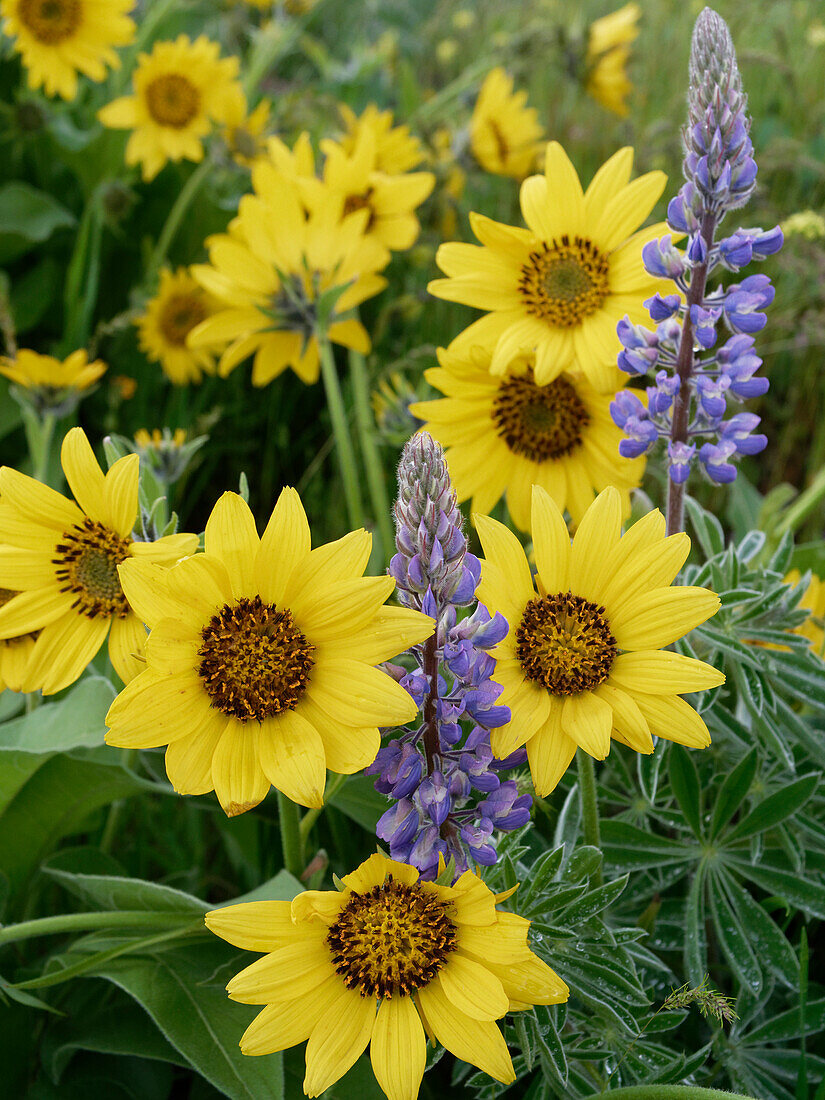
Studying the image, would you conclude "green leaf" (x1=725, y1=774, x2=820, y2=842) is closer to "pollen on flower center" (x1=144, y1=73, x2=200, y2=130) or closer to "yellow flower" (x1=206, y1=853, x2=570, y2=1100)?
"yellow flower" (x1=206, y1=853, x2=570, y2=1100)

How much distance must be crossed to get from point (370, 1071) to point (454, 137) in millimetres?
2286

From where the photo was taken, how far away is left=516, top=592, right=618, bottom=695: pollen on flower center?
0.97 meters

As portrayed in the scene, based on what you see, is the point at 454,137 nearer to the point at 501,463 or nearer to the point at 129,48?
the point at 129,48

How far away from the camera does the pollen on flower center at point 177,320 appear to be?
2.66 metres

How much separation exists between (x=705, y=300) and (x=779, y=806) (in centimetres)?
60

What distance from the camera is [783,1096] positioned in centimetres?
122

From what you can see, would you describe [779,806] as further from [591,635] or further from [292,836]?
[292,836]

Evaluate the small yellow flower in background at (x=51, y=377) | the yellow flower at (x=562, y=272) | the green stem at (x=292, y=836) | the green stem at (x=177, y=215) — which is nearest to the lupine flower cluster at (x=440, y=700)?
the green stem at (x=292, y=836)

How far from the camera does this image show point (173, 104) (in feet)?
8.61

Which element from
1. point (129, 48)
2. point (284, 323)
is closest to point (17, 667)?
point (284, 323)

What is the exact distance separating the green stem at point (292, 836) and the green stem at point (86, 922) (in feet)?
0.43

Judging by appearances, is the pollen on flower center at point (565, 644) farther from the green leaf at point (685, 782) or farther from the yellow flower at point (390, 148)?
the yellow flower at point (390, 148)

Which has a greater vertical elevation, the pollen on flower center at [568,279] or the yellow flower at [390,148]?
the yellow flower at [390,148]

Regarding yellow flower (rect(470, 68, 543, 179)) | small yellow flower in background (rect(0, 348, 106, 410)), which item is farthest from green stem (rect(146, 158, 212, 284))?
small yellow flower in background (rect(0, 348, 106, 410))
